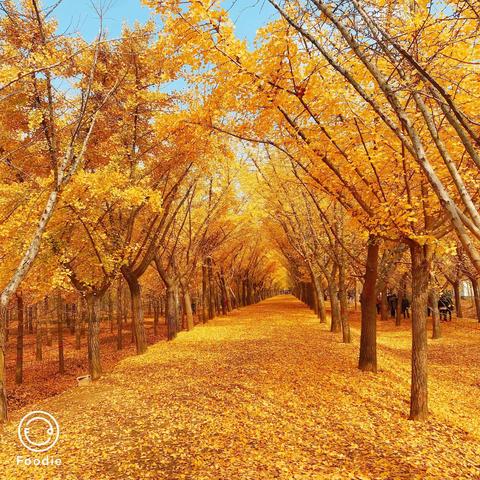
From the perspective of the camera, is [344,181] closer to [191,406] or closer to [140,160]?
[191,406]

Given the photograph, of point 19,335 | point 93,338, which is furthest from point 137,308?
point 19,335

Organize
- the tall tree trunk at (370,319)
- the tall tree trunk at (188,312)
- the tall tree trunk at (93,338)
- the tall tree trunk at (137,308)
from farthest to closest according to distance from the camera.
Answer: the tall tree trunk at (188,312)
the tall tree trunk at (137,308)
the tall tree trunk at (93,338)
the tall tree trunk at (370,319)

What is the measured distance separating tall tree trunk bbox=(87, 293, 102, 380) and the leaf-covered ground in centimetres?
67

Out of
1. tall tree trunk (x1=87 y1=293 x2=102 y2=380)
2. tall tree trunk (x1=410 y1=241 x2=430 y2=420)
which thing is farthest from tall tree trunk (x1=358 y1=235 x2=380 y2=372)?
tall tree trunk (x1=87 y1=293 x2=102 y2=380)

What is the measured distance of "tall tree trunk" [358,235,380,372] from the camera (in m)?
10.4

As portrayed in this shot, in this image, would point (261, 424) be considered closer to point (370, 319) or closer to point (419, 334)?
point (419, 334)

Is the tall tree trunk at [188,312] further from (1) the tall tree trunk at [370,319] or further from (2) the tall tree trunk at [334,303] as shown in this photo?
(1) the tall tree trunk at [370,319]

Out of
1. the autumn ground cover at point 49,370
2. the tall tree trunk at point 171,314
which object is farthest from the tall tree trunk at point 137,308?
the tall tree trunk at point 171,314

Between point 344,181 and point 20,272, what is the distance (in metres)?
6.41

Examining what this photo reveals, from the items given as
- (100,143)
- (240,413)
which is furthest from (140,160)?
(240,413)

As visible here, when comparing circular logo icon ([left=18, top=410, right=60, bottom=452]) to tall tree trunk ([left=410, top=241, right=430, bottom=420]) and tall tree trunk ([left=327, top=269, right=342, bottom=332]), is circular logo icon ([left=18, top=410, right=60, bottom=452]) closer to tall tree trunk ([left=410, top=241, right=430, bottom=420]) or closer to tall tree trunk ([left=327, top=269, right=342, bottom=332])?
tall tree trunk ([left=410, top=241, right=430, bottom=420])

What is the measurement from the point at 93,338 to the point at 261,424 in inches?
284

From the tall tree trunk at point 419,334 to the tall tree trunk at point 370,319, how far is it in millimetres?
2806

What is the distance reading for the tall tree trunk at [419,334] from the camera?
23.5 ft
